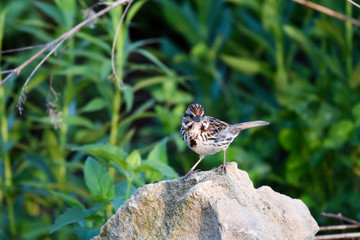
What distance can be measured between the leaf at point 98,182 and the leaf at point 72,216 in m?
0.13

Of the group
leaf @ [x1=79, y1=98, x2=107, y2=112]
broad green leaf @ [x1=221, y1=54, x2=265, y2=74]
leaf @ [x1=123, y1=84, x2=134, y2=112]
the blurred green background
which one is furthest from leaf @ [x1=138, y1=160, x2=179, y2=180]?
broad green leaf @ [x1=221, y1=54, x2=265, y2=74]

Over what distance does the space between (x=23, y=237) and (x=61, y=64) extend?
1.72 m

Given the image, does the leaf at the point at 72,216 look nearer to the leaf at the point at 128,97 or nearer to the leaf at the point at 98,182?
the leaf at the point at 98,182

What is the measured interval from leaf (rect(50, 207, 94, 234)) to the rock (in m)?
0.45

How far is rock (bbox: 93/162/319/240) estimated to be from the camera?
2.81 meters

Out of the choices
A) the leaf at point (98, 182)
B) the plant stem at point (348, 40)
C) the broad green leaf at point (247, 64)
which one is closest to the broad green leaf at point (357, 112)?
the plant stem at point (348, 40)

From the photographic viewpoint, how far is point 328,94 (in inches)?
272

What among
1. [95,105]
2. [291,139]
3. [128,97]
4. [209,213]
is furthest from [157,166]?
[291,139]

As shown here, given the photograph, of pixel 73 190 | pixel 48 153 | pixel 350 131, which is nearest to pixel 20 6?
pixel 48 153

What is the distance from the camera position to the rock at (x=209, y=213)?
2812 mm

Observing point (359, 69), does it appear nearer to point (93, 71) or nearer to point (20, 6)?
point (93, 71)

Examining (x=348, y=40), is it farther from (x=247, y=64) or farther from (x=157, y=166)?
(x=157, y=166)

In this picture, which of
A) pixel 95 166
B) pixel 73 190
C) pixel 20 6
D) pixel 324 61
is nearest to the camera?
pixel 95 166

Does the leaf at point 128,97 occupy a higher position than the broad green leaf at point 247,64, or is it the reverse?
the broad green leaf at point 247,64
